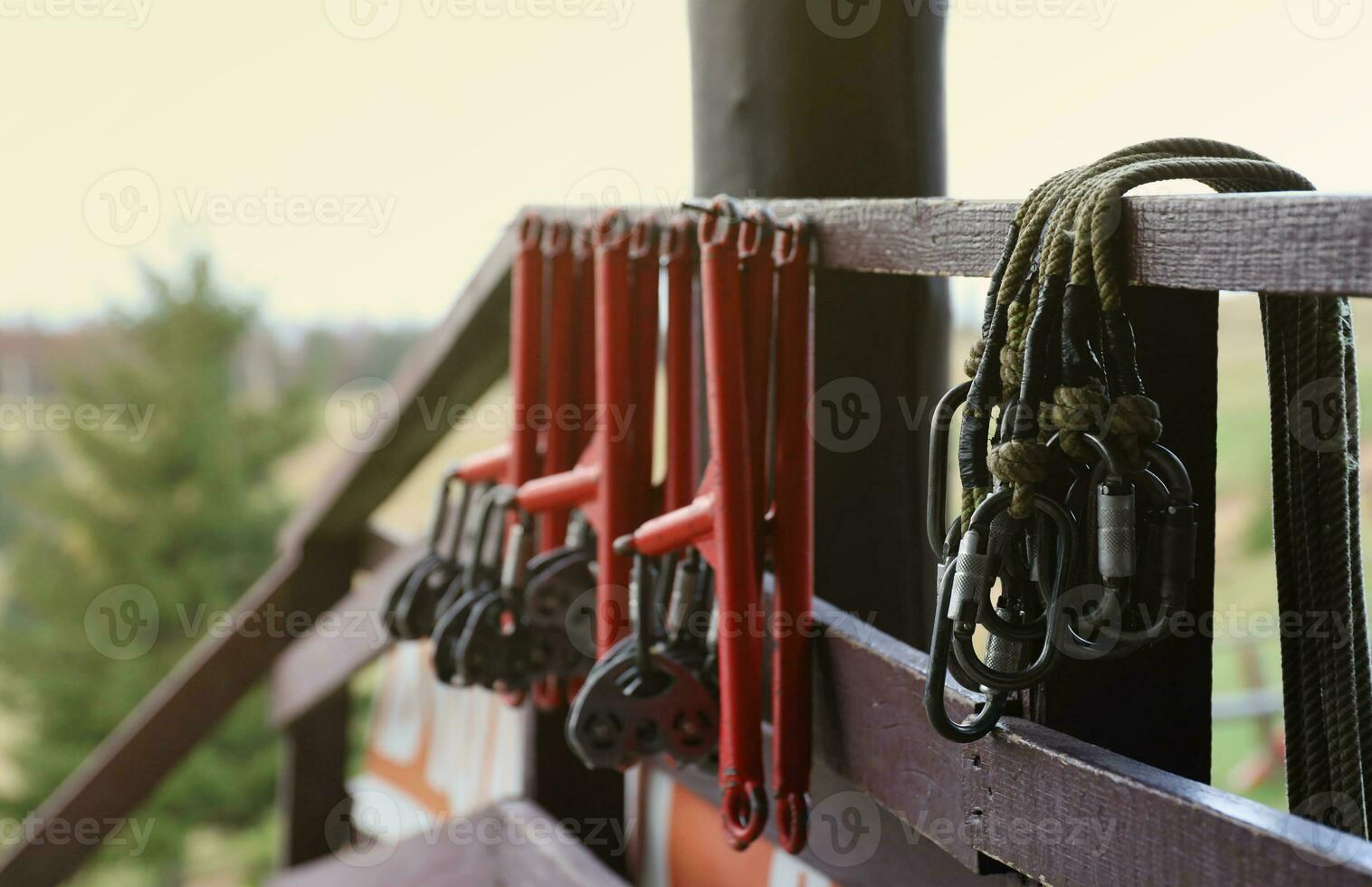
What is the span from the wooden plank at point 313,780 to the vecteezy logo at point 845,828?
1.75m

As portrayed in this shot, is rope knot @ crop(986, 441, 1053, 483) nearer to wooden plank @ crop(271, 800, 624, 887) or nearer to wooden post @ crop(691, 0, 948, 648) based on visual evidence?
wooden post @ crop(691, 0, 948, 648)

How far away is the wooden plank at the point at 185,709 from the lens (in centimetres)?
259

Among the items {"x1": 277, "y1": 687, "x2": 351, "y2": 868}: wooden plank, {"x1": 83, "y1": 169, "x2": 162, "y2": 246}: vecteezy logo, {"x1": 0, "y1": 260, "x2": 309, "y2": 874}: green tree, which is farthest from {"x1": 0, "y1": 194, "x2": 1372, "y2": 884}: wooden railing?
{"x1": 0, "y1": 260, "x2": 309, "y2": 874}: green tree

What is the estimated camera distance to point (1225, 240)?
2.03 feet

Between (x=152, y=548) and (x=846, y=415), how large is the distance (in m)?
9.54

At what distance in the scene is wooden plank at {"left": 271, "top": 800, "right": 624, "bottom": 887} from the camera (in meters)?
1.75

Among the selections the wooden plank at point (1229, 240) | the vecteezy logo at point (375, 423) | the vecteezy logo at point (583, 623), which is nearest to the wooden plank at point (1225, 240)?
the wooden plank at point (1229, 240)

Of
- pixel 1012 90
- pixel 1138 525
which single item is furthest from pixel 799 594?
pixel 1012 90

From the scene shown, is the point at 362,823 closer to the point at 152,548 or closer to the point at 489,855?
the point at 489,855

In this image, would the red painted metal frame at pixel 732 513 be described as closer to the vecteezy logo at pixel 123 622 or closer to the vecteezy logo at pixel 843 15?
the vecteezy logo at pixel 843 15

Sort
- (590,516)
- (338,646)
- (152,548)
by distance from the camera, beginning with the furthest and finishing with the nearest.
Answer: (152,548) → (338,646) → (590,516)

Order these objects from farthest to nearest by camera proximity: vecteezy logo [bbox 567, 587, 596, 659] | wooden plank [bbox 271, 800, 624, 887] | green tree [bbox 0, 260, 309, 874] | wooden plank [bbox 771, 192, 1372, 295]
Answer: green tree [bbox 0, 260, 309, 874] < wooden plank [bbox 271, 800, 624, 887] < vecteezy logo [bbox 567, 587, 596, 659] < wooden plank [bbox 771, 192, 1372, 295]
